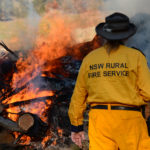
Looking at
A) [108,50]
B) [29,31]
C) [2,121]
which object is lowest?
[2,121]

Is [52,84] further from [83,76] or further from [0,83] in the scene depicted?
[83,76]

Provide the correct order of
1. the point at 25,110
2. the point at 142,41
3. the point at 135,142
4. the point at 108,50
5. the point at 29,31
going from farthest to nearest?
1. the point at 29,31
2. the point at 142,41
3. the point at 25,110
4. the point at 108,50
5. the point at 135,142

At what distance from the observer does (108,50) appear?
299cm

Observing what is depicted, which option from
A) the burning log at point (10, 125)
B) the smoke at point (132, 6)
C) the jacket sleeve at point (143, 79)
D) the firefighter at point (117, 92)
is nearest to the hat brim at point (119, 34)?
the firefighter at point (117, 92)

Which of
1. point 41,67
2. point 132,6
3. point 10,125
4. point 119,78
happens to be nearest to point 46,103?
point 10,125

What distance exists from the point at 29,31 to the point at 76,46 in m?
1.55

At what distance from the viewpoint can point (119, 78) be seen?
2.87 meters

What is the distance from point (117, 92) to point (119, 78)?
159 mm

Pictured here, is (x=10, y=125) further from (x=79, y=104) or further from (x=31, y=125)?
(x=79, y=104)

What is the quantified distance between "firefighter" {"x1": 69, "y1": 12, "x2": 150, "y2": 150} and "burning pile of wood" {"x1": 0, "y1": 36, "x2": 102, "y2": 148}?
121 inches

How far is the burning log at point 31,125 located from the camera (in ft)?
18.6

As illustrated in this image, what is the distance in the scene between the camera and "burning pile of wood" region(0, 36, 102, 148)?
5758 mm

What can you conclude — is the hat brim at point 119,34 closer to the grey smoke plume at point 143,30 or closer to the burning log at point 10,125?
the burning log at point 10,125

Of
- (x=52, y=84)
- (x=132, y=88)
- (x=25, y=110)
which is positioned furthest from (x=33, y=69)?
(x=132, y=88)
